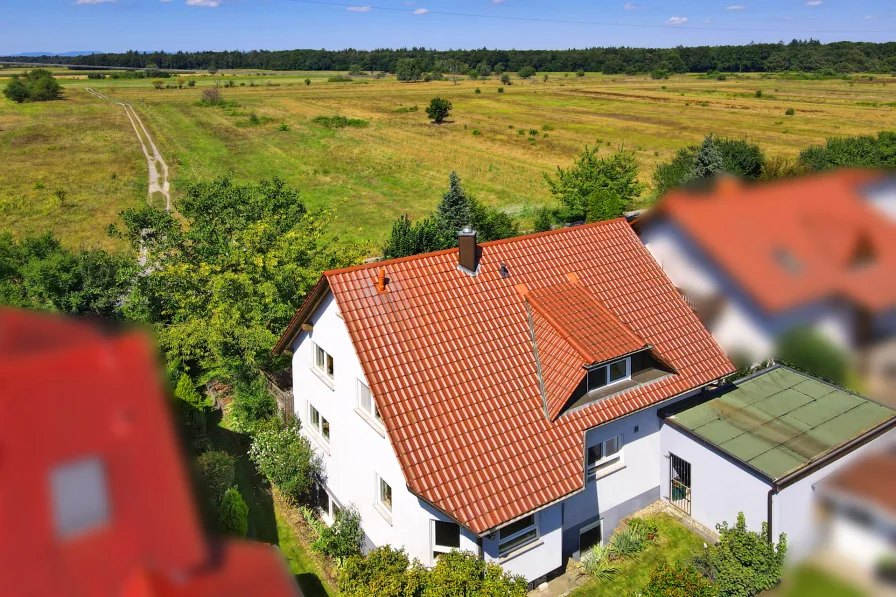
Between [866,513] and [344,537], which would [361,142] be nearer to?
[344,537]

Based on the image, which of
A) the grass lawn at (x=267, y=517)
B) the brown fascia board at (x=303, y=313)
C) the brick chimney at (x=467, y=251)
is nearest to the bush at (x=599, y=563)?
the grass lawn at (x=267, y=517)

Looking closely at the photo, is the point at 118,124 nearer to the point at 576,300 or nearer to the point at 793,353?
the point at 576,300

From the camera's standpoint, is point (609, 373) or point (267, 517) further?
point (267, 517)

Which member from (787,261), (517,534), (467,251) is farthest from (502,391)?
(787,261)

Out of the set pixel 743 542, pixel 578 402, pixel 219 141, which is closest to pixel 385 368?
pixel 578 402

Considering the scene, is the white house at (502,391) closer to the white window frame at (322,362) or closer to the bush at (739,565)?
the white window frame at (322,362)

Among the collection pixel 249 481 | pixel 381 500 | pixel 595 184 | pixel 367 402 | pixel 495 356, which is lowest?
pixel 249 481

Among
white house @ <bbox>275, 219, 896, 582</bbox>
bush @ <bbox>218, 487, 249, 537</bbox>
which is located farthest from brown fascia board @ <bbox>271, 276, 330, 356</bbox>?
bush @ <bbox>218, 487, 249, 537</bbox>
